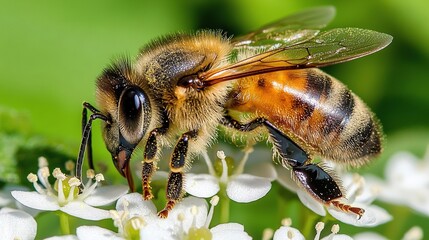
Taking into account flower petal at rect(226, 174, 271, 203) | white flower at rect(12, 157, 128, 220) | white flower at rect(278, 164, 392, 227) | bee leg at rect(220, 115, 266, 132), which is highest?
bee leg at rect(220, 115, 266, 132)

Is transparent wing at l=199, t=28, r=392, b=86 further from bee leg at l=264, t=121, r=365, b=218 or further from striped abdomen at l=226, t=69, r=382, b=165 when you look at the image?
bee leg at l=264, t=121, r=365, b=218

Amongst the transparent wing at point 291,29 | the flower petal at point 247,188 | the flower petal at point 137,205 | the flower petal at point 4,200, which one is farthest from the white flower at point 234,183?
the flower petal at point 4,200

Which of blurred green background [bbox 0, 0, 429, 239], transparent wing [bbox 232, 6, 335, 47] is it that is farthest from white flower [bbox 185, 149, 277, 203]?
blurred green background [bbox 0, 0, 429, 239]

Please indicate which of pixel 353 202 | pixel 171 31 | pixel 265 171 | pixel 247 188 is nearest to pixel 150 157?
pixel 247 188

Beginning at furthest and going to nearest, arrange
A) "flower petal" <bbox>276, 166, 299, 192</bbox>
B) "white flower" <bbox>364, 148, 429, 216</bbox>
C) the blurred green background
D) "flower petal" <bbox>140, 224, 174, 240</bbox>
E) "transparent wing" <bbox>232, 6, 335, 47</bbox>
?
1. the blurred green background
2. "white flower" <bbox>364, 148, 429, 216</bbox>
3. "transparent wing" <bbox>232, 6, 335, 47</bbox>
4. "flower petal" <bbox>276, 166, 299, 192</bbox>
5. "flower petal" <bbox>140, 224, 174, 240</bbox>

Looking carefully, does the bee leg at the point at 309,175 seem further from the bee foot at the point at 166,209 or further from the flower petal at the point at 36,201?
the flower petal at the point at 36,201

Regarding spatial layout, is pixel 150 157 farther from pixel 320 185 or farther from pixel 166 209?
pixel 320 185
